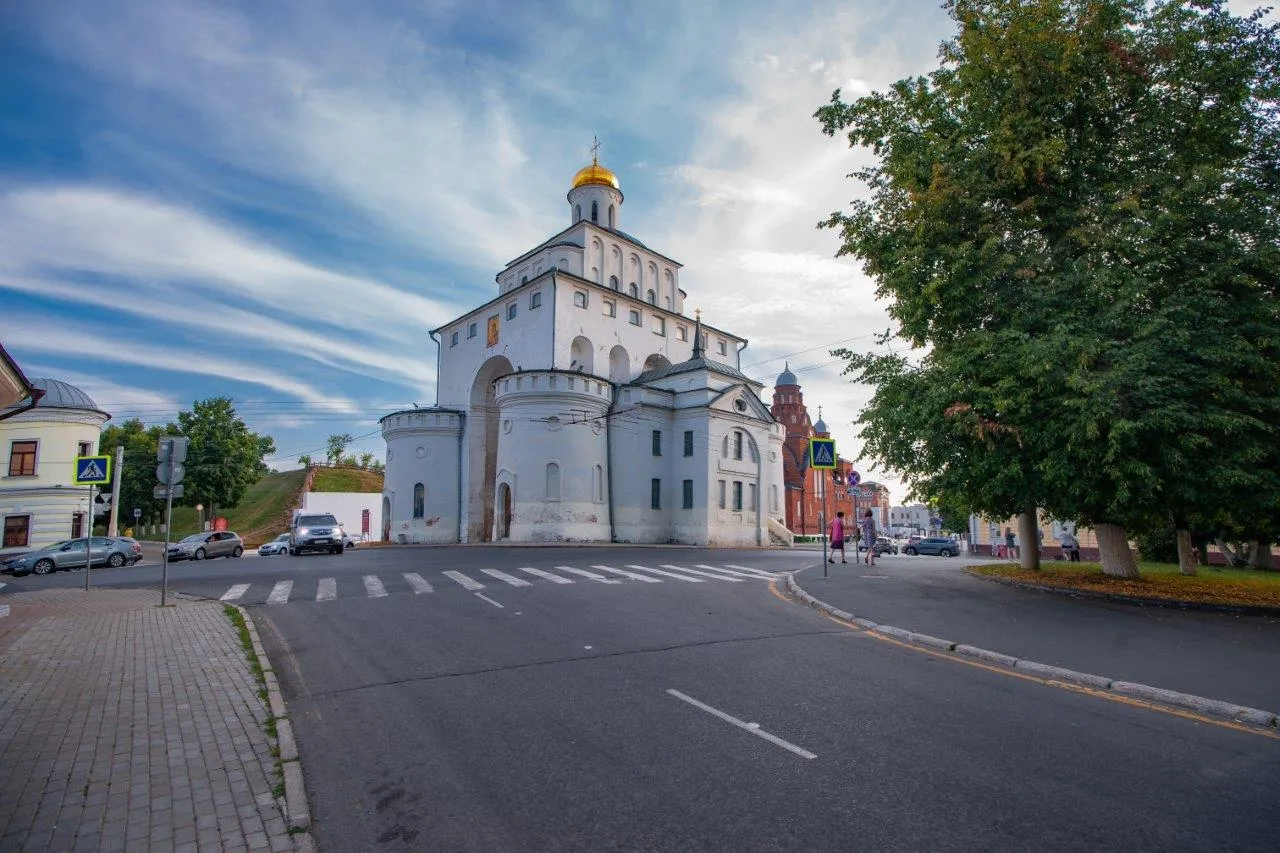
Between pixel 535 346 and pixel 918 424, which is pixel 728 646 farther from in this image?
pixel 535 346

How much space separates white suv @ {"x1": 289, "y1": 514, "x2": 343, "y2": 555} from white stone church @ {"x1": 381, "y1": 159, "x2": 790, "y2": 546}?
9.22 m

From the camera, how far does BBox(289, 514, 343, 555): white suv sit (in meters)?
27.9

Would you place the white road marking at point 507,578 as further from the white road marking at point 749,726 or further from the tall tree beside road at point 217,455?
the tall tree beside road at point 217,455

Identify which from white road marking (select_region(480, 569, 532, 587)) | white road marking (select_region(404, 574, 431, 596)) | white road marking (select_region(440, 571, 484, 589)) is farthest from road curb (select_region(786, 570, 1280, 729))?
white road marking (select_region(404, 574, 431, 596))

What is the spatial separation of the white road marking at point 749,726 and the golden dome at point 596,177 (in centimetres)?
4572

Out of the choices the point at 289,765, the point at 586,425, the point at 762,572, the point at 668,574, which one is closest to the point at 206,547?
the point at 586,425

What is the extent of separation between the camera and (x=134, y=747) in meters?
4.89

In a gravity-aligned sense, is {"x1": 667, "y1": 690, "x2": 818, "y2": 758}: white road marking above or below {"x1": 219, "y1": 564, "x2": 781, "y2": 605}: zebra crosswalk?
above

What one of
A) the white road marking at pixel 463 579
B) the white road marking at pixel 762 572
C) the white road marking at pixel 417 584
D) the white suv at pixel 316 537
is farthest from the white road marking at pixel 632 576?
the white suv at pixel 316 537

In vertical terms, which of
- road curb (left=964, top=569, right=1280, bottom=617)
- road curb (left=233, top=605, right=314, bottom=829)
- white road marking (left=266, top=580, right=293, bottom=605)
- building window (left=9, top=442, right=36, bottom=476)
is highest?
building window (left=9, top=442, right=36, bottom=476)

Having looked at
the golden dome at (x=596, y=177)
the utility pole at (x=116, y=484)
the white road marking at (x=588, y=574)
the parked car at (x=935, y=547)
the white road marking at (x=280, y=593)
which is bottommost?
the parked car at (x=935, y=547)

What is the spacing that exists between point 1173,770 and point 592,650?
5.56 m

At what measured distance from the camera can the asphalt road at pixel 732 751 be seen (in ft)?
12.1

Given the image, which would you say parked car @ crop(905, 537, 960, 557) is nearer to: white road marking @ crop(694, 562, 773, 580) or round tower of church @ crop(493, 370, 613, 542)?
round tower of church @ crop(493, 370, 613, 542)
